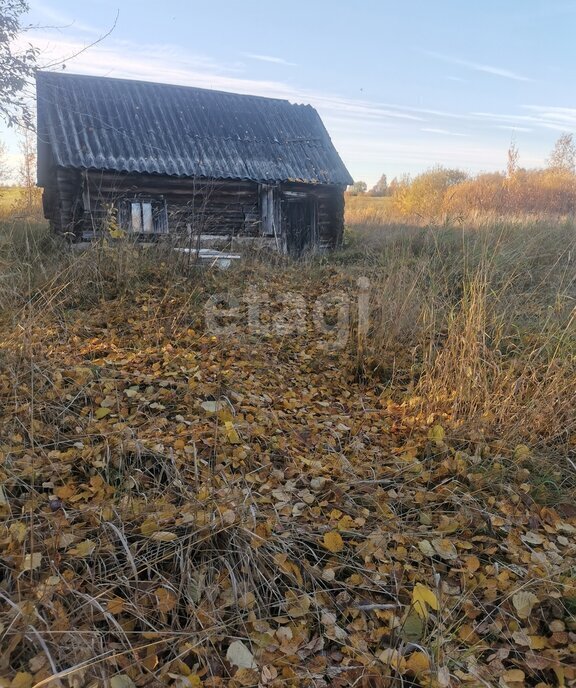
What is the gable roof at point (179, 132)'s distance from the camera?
363 inches

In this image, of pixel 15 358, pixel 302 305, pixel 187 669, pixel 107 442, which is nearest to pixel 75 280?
pixel 15 358

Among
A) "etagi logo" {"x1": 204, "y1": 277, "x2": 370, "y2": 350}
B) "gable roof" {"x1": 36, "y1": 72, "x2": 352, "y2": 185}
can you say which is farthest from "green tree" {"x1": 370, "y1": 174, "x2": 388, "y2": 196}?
"etagi logo" {"x1": 204, "y1": 277, "x2": 370, "y2": 350}

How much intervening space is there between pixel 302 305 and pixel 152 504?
12.6 feet

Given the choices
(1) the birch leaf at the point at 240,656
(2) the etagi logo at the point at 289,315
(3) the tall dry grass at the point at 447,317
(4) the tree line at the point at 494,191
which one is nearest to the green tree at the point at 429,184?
(4) the tree line at the point at 494,191

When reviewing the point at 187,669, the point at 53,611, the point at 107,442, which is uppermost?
the point at 107,442

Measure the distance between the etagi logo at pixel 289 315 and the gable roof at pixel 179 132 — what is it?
5081 millimetres

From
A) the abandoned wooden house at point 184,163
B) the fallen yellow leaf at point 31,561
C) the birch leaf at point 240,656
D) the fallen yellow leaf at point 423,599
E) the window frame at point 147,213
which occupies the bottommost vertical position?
the birch leaf at point 240,656

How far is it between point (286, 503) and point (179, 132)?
9.92 metres

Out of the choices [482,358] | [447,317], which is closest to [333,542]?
[482,358]

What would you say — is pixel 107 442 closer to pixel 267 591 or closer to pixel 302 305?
pixel 267 591

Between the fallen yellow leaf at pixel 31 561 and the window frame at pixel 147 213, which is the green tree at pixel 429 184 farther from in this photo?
the fallen yellow leaf at pixel 31 561

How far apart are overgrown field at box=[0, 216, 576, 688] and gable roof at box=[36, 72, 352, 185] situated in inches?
223

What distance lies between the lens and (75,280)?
17.2 feet

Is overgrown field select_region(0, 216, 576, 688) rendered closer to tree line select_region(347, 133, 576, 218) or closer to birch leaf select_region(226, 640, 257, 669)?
birch leaf select_region(226, 640, 257, 669)
